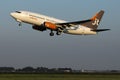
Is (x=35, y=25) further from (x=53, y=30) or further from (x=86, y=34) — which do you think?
(x=86, y=34)

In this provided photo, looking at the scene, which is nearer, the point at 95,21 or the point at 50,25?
the point at 50,25

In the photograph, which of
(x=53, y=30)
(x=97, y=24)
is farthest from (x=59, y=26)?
(x=97, y=24)

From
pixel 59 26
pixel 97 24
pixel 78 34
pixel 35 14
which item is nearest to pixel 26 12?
pixel 35 14

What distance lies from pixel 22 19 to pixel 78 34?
74.1 ft

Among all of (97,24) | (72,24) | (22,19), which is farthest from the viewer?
(97,24)

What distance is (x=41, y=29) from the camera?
408 feet

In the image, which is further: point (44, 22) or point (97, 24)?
point (97, 24)

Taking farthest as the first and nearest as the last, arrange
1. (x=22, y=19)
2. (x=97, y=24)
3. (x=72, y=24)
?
(x=97, y=24)
(x=72, y=24)
(x=22, y=19)

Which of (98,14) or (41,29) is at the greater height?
(98,14)

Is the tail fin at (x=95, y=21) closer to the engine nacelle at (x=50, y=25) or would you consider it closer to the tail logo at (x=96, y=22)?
the tail logo at (x=96, y=22)

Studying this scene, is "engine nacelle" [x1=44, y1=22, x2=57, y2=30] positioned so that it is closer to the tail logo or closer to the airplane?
the airplane

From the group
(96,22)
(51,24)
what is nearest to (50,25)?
(51,24)

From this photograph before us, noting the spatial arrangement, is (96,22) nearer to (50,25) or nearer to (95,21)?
(95,21)

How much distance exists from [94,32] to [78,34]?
247 inches
